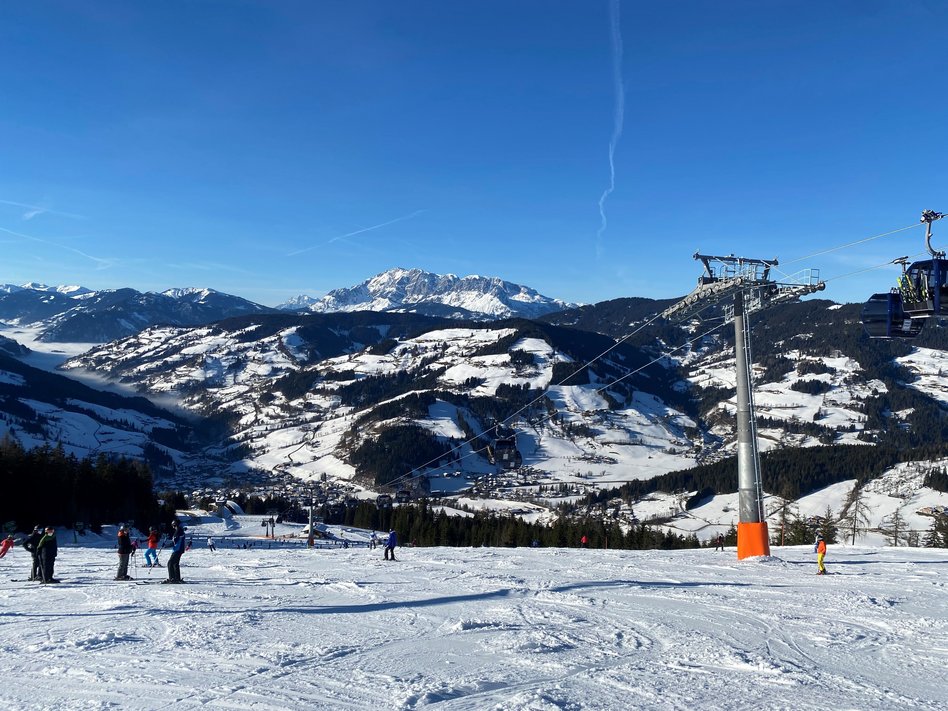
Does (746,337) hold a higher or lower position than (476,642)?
higher

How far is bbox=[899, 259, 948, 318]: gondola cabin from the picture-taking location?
1858 cm

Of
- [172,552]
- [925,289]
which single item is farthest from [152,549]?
[925,289]

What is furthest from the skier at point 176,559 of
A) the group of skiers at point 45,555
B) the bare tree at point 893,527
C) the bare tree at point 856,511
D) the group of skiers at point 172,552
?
the bare tree at point 856,511

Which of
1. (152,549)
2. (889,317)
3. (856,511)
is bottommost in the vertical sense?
(856,511)

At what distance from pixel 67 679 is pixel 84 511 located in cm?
7747

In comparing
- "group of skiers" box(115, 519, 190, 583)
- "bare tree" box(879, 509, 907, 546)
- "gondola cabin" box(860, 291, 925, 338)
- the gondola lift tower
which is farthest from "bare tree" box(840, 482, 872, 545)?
"group of skiers" box(115, 519, 190, 583)

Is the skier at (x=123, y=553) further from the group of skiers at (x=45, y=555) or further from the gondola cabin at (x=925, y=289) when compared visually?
the gondola cabin at (x=925, y=289)

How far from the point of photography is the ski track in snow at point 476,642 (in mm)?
9547

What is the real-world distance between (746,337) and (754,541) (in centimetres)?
862

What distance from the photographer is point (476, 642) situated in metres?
12.8

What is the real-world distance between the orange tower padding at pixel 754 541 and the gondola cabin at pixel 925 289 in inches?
478

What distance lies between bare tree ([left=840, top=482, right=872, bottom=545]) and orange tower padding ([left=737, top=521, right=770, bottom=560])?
114478mm

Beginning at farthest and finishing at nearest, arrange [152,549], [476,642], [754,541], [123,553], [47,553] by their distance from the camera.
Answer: [754,541]
[152,549]
[123,553]
[47,553]
[476,642]

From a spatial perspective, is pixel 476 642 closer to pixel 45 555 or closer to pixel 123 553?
pixel 123 553
